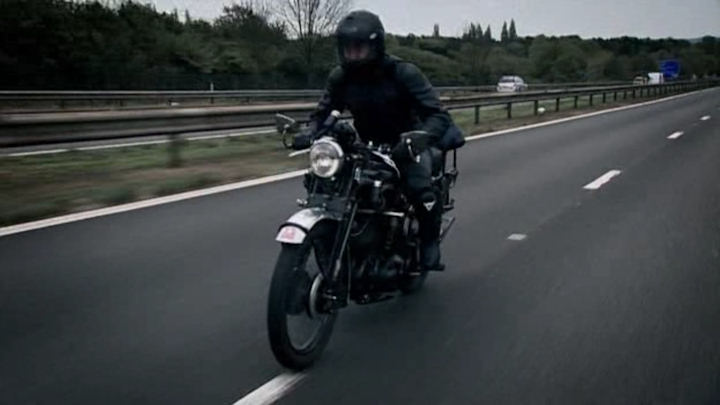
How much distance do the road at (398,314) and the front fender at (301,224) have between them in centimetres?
71

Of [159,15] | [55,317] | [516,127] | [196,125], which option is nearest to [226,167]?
[196,125]

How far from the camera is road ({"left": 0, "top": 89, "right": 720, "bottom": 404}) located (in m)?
4.00

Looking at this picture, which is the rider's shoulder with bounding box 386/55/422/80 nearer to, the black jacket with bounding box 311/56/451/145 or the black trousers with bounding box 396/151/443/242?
the black jacket with bounding box 311/56/451/145

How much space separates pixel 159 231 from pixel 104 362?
3453mm

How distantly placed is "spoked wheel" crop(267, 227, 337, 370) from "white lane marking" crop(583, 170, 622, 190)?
24.9 feet

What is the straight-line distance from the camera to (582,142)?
733 inches

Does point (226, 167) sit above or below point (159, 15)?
below

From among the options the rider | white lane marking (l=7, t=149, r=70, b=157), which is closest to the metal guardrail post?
white lane marking (l=7, t=149, r=70, b=157)

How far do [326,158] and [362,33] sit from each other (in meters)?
0.81

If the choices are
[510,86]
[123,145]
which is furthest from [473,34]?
[123,145]

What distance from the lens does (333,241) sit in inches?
170

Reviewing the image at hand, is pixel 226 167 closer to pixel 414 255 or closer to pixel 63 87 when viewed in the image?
pixel 414 255

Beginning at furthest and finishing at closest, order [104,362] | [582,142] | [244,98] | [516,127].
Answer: [244,98]
[516,127]
[582,142]
[104,362]

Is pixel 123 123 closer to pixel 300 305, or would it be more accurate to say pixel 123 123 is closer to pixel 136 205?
pixel 136 205
